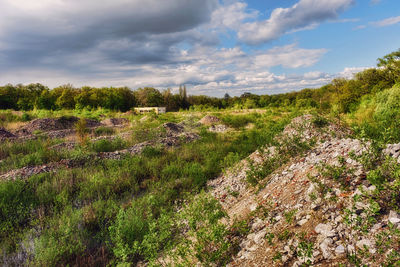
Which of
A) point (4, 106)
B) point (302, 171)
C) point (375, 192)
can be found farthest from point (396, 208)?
point (4, 106)

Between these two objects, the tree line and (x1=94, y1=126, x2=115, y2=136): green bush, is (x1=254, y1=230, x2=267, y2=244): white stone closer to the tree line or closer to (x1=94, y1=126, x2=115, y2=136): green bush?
(x1=94, y1=126, x2=115, y2=136): green bush

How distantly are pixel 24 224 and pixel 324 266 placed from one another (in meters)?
4.92

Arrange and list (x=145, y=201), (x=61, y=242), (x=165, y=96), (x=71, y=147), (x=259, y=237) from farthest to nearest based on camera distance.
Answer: (x=165, y=96)
(x=71, y=147)
(x=145, y=201)
(x=61, y=242)
(x=259, y=237)

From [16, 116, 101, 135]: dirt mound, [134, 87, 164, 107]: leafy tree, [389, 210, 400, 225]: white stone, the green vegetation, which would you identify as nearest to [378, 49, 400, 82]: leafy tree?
the green vegetation

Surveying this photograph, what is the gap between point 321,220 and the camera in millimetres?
2254

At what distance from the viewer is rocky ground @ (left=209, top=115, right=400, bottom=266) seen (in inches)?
72.3

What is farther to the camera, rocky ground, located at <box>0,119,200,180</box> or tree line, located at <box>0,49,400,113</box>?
tree line, located at <box>0,49,400,113</box>

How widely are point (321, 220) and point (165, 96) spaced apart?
1914 inches

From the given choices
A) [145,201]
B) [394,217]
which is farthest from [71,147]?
[394,217]

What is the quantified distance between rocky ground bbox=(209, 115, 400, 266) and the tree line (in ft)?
45.8

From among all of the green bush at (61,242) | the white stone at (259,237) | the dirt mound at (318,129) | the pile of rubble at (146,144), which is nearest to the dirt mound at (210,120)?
the pile of rubble at (146,144)

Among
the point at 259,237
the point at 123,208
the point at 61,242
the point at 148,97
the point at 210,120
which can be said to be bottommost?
the point at 61,242

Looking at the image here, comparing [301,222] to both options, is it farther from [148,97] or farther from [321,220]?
[148,97]

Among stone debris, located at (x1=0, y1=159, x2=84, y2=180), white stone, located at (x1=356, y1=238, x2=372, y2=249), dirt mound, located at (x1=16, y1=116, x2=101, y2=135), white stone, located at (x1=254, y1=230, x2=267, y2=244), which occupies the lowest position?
white stone, located at (x1=254, y1=230, x2=267, y2=244)
